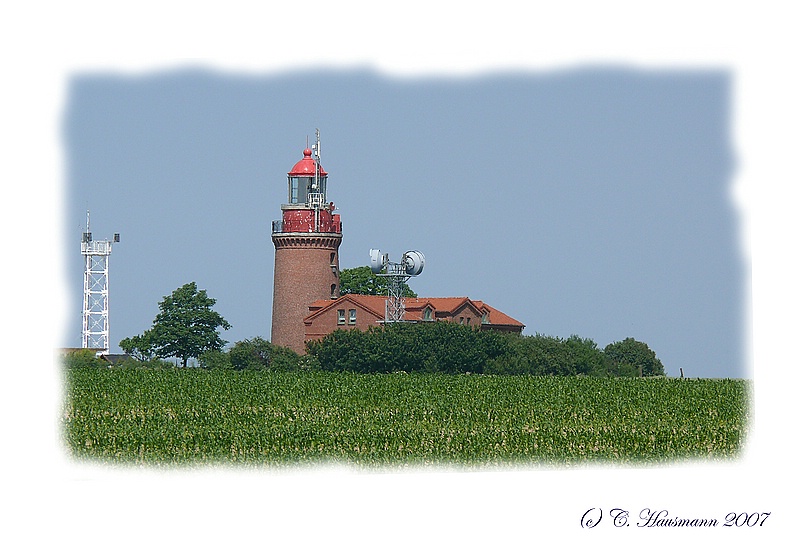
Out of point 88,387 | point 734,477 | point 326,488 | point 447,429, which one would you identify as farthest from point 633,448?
point 88,387

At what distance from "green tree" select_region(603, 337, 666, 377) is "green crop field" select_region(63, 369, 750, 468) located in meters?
0.83

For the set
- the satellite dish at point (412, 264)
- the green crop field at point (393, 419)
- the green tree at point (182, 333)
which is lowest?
the green crop field at point (393, 419)

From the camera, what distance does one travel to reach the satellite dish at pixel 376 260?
48.6 m

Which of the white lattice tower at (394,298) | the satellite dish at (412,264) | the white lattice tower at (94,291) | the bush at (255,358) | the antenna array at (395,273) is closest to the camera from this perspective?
the white lattice tower at (94,291)

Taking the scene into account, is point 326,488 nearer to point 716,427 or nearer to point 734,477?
point 734,477

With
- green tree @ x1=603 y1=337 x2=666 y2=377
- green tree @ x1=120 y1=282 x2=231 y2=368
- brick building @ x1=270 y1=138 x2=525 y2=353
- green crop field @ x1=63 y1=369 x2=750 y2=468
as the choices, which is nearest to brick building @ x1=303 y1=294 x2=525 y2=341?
brick building @ x1=270 y1=138 x2=525 y2=353

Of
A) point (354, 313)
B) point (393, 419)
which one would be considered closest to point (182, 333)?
point (393, 419)

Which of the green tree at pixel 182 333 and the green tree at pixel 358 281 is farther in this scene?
the green tree at pixel 358 281

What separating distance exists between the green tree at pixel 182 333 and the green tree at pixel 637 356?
787 centimetres

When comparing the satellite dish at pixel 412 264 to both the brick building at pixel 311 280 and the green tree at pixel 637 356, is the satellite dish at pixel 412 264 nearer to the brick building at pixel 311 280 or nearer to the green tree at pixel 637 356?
the brick building at pixel 311 280

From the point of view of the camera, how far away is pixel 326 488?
1244 centimetres

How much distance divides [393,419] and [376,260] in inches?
967

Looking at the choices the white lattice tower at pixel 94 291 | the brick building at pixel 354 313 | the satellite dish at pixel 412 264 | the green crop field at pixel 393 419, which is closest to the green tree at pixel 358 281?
the brick building at pixel 354 313

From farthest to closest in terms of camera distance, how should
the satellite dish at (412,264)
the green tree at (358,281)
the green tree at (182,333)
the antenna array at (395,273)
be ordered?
1. the green tree at (358,281)
2. the antenna array at (395,273)
3. the satellite dish at (412,264)
4. the green tree at (182,333)
